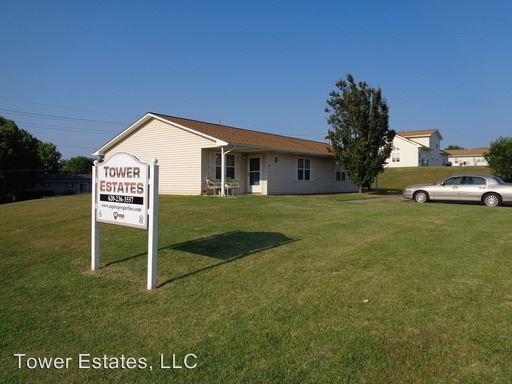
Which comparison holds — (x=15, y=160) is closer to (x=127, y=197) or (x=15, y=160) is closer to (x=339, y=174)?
(x=339, y=174)

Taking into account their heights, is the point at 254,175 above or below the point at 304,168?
below

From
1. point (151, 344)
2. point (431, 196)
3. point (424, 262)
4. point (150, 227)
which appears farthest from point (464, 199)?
point (151, 344)

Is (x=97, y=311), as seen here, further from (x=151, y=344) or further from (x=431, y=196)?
(x=431, y=196)

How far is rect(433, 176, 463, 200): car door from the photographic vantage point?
53.3 feet

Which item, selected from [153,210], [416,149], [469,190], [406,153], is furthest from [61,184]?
[153,210]

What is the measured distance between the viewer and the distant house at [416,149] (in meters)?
59.9

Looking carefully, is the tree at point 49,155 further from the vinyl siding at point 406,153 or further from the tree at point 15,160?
the vinyl siding at point 406,153

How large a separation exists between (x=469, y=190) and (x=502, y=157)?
842 inches

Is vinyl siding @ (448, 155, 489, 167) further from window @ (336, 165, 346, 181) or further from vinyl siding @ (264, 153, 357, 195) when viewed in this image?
vinyl siding @ (264, 153, 357, 195)

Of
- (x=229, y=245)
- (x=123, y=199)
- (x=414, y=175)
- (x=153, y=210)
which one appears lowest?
(x=229, y=245)

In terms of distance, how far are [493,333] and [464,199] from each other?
45.8 ft

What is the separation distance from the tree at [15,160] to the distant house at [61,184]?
7.54 m

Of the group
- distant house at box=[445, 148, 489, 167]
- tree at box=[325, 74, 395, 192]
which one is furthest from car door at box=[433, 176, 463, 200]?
distant house at box=[445, 148, 489, 167]

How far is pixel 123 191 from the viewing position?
18.2 feet
